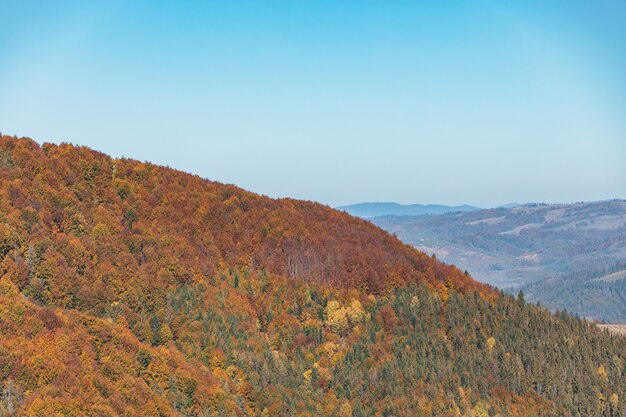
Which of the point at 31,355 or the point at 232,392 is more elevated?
the point at 31,355

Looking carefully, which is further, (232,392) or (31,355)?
(232,392)

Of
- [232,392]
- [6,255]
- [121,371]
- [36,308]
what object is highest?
[6,255]

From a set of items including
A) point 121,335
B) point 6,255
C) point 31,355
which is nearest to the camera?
point 31,355

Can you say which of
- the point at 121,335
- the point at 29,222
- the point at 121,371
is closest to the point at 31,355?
the point at 121,371

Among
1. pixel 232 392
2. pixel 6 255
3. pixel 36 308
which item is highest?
pixel 6 255

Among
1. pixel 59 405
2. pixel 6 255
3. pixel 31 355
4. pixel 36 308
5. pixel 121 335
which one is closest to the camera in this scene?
pixel 59 405

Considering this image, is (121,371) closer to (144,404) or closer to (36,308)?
(144,404)

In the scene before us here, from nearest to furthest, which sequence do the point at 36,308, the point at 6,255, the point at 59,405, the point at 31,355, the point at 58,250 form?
the point at 59,405, the point at 31,355, the point at 36,308, the point at 6,255, the point at 58,250

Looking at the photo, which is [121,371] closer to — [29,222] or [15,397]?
[15,397]

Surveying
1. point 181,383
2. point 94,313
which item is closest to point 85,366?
point 181,383
